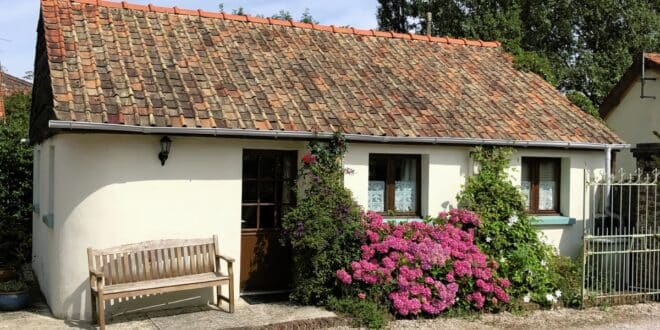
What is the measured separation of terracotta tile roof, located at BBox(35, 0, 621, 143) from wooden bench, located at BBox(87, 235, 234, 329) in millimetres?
1693

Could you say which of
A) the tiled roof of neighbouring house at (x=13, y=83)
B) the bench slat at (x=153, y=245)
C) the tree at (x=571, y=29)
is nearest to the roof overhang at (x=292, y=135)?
the bench slat at (x=153, y=245)

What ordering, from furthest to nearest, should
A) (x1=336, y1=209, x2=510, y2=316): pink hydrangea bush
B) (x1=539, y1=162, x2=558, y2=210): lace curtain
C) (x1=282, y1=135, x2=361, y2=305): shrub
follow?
(x1=539, y1=162, x2=558, y2=210): lace curtain, (x1=282, y1=135, x2=361, y2=305): shrub, (x1=336, y1=209, x2=510, y2=316): pink hydrangea bush

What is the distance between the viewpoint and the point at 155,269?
28.6ft

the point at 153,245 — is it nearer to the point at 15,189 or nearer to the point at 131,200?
the point at 131,200

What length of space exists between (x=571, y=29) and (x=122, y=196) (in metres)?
24.5

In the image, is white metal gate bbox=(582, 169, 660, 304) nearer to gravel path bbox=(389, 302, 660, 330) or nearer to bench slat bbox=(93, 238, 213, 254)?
gravel path bbox=(389, 302, 660, 330)

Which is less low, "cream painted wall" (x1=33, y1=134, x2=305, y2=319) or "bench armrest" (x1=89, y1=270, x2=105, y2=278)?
"cream painted wall" (x1=33, y1=134, x2=305, y2=319)

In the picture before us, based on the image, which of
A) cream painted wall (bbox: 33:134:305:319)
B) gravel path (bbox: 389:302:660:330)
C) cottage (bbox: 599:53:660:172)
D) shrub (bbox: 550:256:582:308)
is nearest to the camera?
cream painted wall (bbox: 33:134:305:319)

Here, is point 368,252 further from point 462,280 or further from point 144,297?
point 144,297

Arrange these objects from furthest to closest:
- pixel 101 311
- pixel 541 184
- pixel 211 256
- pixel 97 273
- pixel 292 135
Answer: pixel 541 184 → pixel 292 135 → pixel 211 256 → pixel 97 273 → pixel 101 311

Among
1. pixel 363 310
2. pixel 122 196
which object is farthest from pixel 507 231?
pixel 122 196

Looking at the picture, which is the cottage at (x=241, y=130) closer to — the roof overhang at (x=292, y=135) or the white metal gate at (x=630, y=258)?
the roof overhang at (x=292, y=135)

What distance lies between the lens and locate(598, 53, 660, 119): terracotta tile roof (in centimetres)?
1741


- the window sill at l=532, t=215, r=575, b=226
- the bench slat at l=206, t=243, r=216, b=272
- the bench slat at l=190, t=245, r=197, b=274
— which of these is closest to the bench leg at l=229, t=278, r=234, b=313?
the bench slat at l=206, t=243, r=216, b=272
